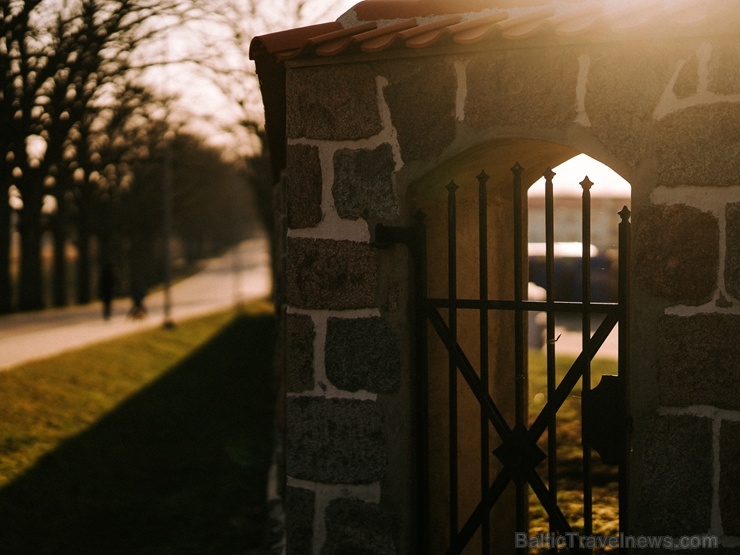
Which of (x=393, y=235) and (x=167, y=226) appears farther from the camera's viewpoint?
(x=167, y=226)

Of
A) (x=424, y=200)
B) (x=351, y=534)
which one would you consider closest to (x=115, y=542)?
(x=351, y=534)

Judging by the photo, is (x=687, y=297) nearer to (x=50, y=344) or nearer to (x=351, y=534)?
(x=351, y=534)

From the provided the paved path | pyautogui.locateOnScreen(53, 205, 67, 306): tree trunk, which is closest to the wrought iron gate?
the paved path

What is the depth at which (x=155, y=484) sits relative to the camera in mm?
8000

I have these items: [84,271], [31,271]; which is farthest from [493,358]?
[84,271]

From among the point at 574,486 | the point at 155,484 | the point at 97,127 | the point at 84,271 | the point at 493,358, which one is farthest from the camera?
the point at 84,271

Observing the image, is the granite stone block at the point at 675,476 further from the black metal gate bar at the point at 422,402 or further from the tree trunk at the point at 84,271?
the tree trunk at the point at 84,271

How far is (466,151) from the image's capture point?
3.05m

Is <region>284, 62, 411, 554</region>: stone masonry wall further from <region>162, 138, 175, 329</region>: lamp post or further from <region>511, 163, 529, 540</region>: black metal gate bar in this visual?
<region>162, 138, 175, 329</region>: lamp post

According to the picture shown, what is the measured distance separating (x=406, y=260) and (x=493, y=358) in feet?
3.69

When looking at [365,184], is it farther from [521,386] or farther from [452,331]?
[521,386]

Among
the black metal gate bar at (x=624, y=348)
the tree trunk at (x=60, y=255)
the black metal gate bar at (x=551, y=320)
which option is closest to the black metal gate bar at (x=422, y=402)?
the black metal gate bar at (x=551, y=320)

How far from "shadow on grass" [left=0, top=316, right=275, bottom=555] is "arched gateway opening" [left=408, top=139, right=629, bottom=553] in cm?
258

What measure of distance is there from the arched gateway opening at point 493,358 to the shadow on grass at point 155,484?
2.58 m
